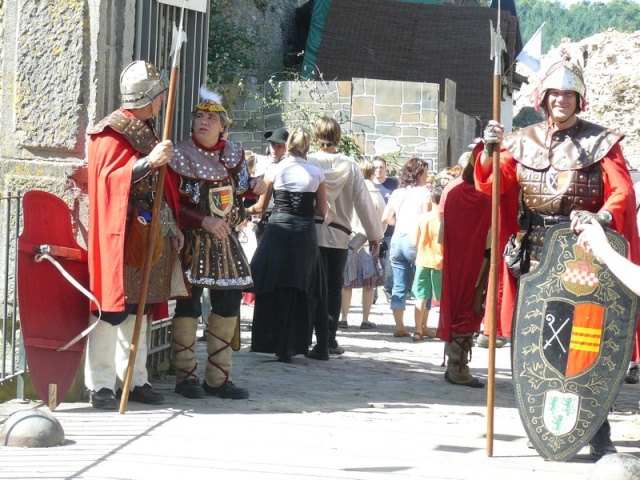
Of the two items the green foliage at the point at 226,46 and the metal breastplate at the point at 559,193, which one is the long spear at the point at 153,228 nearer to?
the metal breastplate at the point at 559,193

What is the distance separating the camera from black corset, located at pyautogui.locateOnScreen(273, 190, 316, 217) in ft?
26.6

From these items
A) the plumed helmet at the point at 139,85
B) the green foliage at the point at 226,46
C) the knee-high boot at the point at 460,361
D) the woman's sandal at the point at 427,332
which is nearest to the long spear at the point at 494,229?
the plumed helmet at the point at 139,85

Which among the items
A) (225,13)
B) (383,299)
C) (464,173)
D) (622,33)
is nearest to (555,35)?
(622,33)

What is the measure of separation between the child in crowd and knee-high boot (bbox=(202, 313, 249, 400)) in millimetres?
3968

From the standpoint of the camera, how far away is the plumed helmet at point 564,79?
5430 mm

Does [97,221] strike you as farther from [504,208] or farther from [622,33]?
[622,33]

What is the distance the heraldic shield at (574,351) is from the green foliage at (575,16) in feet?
246

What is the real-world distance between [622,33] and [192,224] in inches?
919

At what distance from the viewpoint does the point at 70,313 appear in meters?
5.97

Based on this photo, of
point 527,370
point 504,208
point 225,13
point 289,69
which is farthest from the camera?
point 289,69

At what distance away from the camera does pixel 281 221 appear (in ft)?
26.8

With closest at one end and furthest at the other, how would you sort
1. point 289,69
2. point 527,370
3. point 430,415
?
1. point 527,370
2. point 430,415
3. point 289,69

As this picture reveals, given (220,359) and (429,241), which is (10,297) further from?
(429,241)

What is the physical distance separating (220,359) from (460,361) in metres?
1.78
